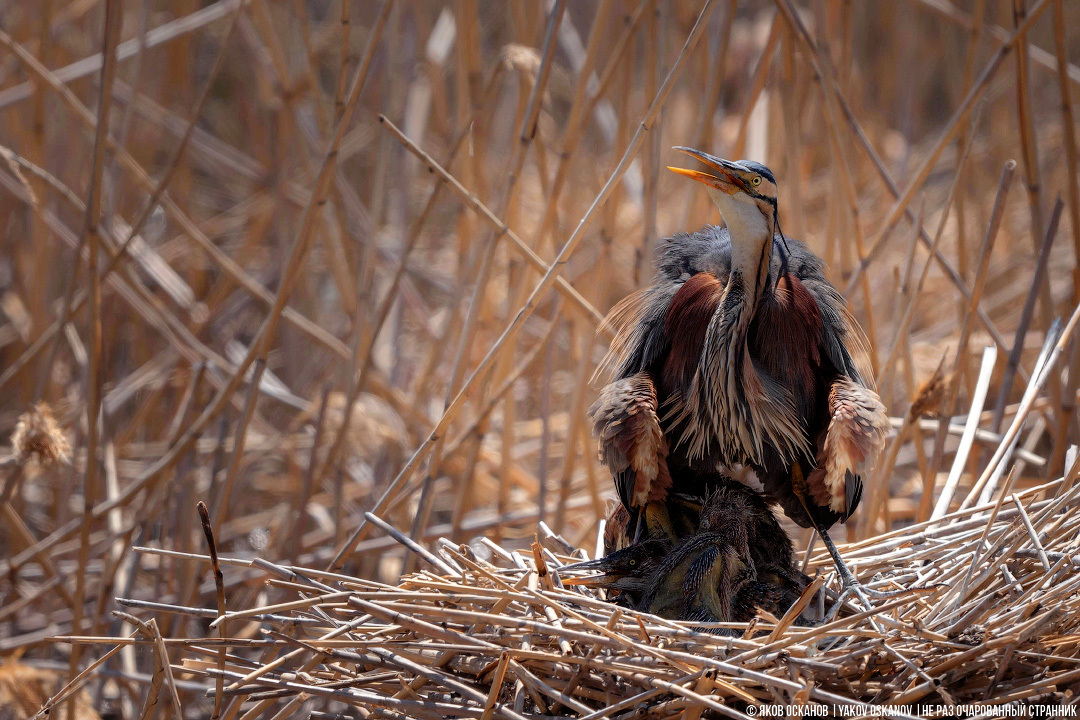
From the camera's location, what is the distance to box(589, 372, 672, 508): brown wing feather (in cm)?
163

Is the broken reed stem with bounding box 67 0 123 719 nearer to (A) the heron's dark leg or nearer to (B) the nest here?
(B) the nest

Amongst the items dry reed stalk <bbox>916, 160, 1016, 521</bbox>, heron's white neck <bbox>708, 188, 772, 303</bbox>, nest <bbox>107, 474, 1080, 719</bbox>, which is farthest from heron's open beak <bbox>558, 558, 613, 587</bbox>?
dry reed stalk <bbox>916, 160, 1016, 521</bbox>

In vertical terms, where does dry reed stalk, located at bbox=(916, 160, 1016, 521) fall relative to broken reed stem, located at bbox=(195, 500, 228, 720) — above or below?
above

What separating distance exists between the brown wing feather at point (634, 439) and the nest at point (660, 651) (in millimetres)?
260

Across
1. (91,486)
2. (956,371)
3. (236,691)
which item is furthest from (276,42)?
(956,371)

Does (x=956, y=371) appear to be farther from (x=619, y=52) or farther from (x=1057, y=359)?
(x=619, y=52)

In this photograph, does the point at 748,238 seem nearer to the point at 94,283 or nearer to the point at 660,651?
the point at 660,651

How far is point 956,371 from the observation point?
6.60 ft

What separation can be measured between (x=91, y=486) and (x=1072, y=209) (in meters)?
2.38

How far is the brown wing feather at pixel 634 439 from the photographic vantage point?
5.34 ft

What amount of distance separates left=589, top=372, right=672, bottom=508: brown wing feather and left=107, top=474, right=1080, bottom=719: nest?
0.85ft

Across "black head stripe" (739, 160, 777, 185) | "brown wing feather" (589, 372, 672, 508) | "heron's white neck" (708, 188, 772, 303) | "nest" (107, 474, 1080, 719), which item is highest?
"black head stripe" (739, 160, 777, 185)

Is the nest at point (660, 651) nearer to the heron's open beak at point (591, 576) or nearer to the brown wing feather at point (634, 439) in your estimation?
the heron's open beak at point (591, 576)

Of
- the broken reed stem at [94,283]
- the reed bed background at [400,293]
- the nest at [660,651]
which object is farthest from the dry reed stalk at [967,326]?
the broken reed stem at [94,283]
